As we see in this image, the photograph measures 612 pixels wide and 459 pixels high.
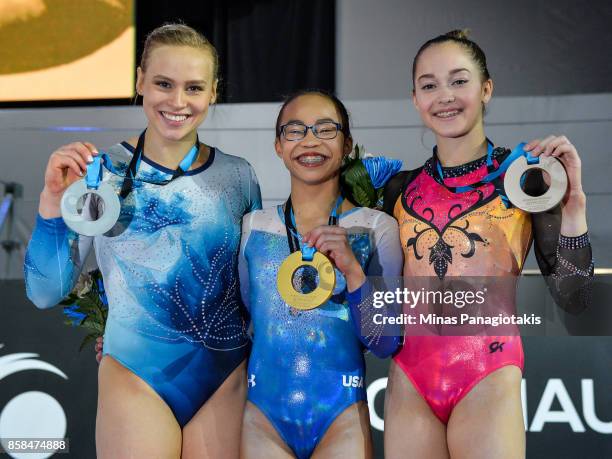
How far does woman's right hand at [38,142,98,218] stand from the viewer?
198 cm

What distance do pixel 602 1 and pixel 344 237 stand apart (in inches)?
83.6

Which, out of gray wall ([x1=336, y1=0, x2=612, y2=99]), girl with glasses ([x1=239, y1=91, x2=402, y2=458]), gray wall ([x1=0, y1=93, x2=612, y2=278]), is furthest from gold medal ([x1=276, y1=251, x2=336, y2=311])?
gray wall ([x1=336, y1=0, x2=612, y2=99])

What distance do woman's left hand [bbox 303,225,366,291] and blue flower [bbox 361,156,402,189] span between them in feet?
0.98

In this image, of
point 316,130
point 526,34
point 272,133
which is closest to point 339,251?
point 316,130

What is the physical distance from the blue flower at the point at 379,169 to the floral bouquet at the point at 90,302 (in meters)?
0.86

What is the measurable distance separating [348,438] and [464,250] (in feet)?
1.85

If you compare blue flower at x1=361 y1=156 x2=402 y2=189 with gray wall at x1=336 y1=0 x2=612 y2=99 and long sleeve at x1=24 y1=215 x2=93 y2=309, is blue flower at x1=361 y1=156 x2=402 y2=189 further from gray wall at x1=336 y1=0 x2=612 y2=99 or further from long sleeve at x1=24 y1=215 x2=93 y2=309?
gray wall at x1=336 y1=0 x2=612 y2=99

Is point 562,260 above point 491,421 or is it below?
above

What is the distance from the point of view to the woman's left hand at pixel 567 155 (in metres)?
1.89

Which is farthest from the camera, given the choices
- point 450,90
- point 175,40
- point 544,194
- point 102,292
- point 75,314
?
point 75,314

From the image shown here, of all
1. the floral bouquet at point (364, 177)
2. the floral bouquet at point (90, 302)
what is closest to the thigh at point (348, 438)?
the floral bouquet at point (364, 177)

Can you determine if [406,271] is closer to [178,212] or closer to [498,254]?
[498,254]

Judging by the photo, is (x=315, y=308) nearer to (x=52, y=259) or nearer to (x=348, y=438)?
(x=348, y=438)

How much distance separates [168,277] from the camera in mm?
2059
